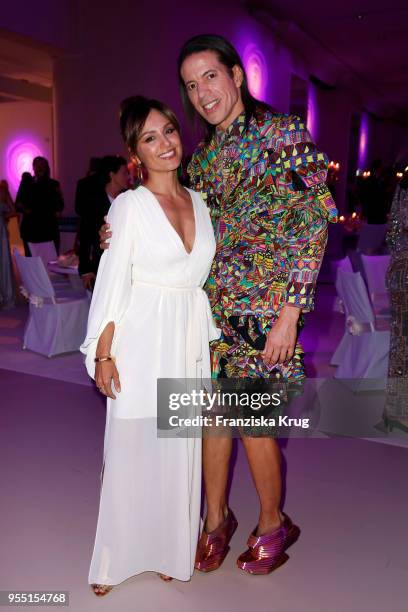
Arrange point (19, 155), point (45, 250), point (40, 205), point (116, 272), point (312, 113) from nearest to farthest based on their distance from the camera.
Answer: point (116, 272) < point (45, 250) < point (40, 205) < point (312, 113) < point (19, 155)

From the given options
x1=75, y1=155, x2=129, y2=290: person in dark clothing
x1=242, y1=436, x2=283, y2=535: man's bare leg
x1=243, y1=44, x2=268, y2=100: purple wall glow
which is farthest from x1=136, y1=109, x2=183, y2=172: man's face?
x1=243, y1=44, x2=268, y2=100: purple wall glow

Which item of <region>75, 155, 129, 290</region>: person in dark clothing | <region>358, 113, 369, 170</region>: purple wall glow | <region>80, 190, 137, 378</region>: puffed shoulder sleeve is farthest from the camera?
<region>358, 113, 369, 170</region>: purple wall glow

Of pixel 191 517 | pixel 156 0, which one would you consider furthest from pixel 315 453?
pixel 156 0

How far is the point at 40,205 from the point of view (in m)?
7.26

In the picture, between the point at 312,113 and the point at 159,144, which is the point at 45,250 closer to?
the point at 159,144

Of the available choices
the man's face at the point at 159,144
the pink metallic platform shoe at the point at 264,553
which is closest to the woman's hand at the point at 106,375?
the man's face at the point at 159,144

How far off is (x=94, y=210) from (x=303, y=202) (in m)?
2.26

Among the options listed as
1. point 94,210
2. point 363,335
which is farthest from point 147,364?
point 363,335

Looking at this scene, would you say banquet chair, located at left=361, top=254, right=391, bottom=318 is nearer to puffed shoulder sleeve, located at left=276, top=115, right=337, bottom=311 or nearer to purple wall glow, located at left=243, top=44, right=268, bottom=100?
puffed shoulder sleeve, located at left=276, top=115, right=337, bottom=311

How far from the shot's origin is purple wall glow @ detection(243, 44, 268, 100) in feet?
32.2

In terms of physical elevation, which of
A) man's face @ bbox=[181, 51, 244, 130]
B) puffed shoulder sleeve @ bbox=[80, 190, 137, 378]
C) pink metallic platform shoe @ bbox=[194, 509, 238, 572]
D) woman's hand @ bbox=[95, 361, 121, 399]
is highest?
man's face @ bbox=[181, 51, 244, 130]

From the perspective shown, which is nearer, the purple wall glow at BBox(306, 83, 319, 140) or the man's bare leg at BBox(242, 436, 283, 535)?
the man's bare leg at BBox(242, 436, 283, 535)

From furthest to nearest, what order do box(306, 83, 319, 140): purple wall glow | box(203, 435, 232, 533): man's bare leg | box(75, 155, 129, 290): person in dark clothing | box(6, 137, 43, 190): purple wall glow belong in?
box(6, 137, 43, 190): purple wall glow → box(306, 83, 319, 140): purple wall glow → box(75, 155, 129, 290): person in dark clothing → box(203, 435, 232, 533): man's bare leg

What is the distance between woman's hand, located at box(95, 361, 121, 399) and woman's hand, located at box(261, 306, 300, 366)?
0.46m
